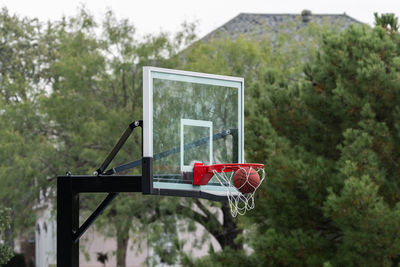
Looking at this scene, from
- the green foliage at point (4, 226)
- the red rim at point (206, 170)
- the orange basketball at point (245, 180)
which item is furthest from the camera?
the green foliage at point (4, 226)

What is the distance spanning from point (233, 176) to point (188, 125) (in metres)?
0.69

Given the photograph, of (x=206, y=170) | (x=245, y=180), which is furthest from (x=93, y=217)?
(x=245, y=180)

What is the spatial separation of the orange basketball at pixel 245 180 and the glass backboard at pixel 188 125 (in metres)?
0.37

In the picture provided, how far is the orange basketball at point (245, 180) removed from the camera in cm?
765

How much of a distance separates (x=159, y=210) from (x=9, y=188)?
3.28 meters

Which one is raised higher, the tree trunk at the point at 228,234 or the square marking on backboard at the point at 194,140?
the square marking on backboard at the point at 194,140

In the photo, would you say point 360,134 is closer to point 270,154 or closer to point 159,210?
point 270,154

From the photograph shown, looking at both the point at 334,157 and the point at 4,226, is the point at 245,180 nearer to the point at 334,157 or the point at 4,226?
the point at 334,157

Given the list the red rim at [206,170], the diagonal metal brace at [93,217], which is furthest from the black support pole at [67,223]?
the red rim at [206,170]

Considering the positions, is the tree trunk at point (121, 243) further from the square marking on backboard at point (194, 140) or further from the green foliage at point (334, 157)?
the square marking on backboard at point (194, 140)

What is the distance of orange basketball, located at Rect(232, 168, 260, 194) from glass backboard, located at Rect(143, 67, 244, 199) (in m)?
0.37

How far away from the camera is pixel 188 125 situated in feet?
26.2

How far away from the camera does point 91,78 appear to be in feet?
57.0

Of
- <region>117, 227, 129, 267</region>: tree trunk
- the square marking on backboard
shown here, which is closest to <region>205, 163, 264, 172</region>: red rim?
the square marking on backboard
